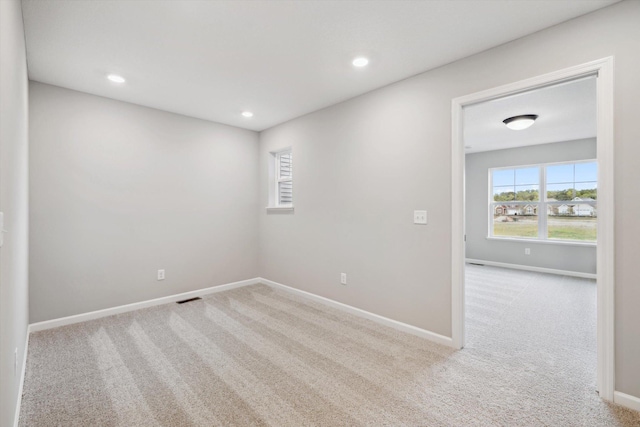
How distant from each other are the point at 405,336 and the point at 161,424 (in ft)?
6.75

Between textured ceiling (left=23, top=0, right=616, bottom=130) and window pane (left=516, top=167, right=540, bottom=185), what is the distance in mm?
4607

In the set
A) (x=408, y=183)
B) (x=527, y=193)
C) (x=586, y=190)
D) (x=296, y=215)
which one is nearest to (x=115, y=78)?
(x=296, y=215)

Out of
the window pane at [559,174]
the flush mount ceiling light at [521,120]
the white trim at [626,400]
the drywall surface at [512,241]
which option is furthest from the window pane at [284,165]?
the window pane at [559,174]

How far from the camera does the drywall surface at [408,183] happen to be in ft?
5.84

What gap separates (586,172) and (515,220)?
1.43 meters

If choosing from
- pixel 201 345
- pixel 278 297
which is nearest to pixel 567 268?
pixel 278 297

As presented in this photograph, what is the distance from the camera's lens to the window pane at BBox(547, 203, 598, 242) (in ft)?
17.3

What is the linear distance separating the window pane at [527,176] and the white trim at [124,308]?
5834mm

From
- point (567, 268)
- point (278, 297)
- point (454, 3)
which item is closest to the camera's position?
point (454, 3)

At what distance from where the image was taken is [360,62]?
2535 mm

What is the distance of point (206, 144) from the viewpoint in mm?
4152

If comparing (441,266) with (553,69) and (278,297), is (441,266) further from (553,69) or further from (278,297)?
(278,297)

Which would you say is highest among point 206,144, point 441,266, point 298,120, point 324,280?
point 298,120

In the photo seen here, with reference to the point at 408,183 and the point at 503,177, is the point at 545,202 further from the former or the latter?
the point at 408,183
